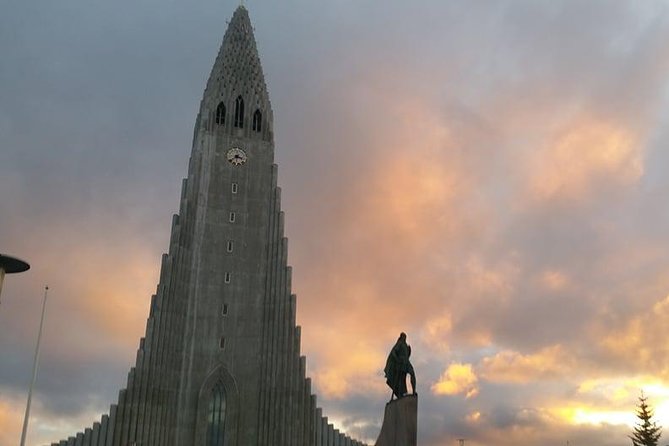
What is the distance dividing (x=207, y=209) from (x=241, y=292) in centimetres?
838

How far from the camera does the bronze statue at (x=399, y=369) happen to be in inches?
1100

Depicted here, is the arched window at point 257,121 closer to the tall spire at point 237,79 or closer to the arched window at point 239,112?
the tall spire at point 237,79

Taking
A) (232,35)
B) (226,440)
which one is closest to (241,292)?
(226,440)

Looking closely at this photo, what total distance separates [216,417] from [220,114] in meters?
29.1

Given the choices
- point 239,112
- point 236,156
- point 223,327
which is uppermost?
point 239,112

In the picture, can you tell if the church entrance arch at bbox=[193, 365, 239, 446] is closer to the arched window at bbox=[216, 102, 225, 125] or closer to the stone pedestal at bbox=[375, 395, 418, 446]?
the arched window at bbox=[216, 102, 225, 125]

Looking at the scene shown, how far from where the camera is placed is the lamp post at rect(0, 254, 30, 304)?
17.5 meters

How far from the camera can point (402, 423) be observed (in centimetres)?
2658

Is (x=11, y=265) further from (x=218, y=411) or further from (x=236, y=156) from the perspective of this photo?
(x=236, y=156)

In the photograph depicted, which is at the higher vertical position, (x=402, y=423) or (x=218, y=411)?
(x=218, y=411)

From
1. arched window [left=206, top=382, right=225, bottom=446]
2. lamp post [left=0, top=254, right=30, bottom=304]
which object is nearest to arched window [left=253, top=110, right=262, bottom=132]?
arched window [left=206, top=382, right=225, bottom=446]

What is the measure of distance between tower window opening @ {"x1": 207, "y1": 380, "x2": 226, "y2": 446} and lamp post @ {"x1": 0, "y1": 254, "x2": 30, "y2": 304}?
39488mm

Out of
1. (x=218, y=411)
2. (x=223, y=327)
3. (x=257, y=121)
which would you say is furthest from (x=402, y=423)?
(x=257, y=121)

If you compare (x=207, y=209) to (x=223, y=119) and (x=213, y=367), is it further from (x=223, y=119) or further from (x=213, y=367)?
(x=213, y=367)
